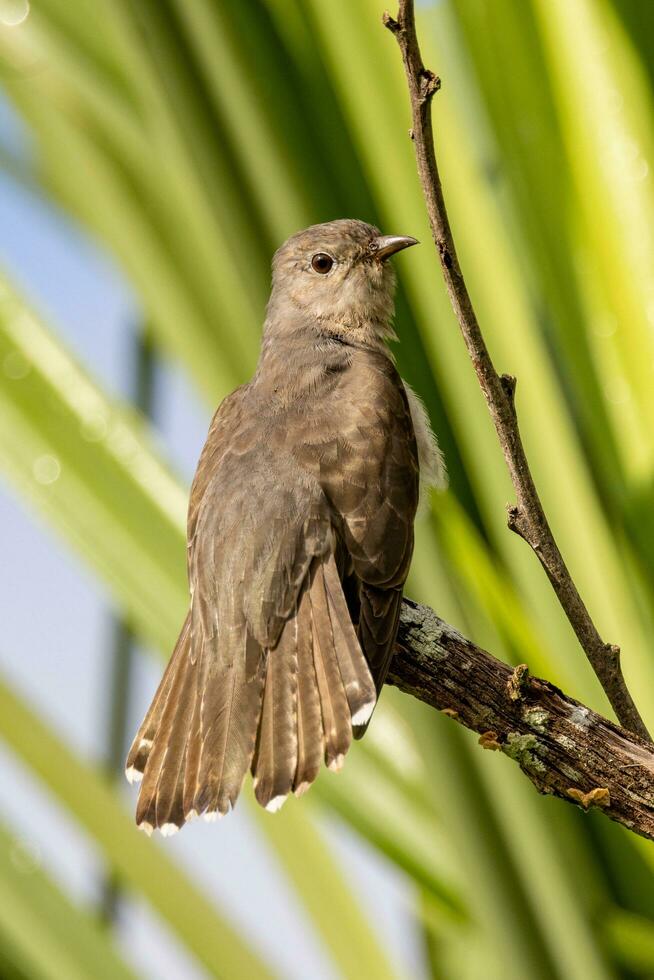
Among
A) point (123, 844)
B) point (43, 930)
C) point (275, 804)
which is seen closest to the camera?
point (275, 804)

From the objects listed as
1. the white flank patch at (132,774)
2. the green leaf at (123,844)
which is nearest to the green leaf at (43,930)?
the green leaf at (123,844)

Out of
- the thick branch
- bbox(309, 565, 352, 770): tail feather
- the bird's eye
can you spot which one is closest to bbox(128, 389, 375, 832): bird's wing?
bbox(309, 565, 352, 770): tail feather

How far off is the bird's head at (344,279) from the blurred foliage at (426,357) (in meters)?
0.31

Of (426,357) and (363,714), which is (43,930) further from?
(426,357)

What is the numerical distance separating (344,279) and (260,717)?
1.70 meters

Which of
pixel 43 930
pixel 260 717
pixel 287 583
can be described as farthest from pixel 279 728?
pixel 43 930

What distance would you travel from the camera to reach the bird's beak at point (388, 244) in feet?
10.4

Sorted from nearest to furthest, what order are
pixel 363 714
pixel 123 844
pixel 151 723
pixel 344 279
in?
pixel 363 714 → pixel 151 723 → pixel 123 844 → pixel 344 279

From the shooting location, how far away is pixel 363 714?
7.88 ft

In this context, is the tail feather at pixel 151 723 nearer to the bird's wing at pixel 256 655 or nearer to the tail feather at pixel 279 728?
the bird's wing at pixel 256 655

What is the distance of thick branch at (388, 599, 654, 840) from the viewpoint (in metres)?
2.14

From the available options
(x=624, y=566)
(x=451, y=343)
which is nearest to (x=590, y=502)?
(x=624, y=566)

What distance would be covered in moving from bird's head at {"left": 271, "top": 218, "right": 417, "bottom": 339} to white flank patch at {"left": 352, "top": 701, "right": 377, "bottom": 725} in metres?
1.53

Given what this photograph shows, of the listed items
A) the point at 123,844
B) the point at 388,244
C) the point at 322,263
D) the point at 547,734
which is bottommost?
the point at 123,844
